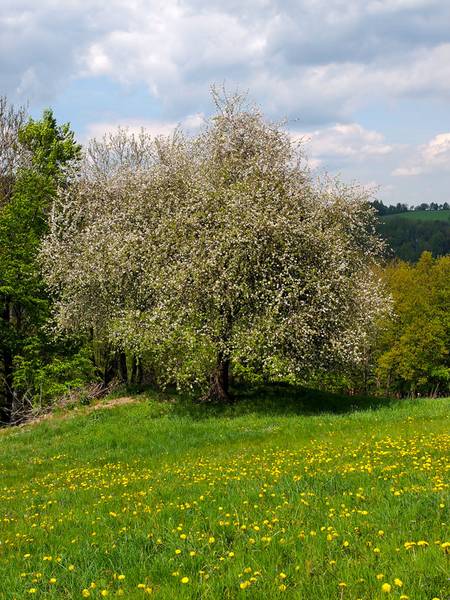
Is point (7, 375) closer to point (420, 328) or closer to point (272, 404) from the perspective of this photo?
point (272, 404)

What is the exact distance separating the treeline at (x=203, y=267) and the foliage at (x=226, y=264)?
76 millimetres

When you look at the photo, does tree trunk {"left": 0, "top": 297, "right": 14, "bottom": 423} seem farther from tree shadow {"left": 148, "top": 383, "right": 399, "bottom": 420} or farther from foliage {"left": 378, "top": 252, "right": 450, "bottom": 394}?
foliage {"left": 378, "top": 252, "right": 450, "bottom": 394}

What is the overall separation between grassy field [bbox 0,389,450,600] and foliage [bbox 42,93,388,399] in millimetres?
5812

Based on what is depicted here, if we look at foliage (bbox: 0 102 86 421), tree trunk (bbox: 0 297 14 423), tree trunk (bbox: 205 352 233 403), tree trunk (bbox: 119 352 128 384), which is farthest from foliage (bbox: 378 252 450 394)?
tree trunk (bbox: 0 297 14 423)

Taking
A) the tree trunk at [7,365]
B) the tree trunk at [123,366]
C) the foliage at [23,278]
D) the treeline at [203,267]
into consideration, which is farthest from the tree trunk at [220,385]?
the tree trunk at [7,365]

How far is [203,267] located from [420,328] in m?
45.2

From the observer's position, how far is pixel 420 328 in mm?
60219

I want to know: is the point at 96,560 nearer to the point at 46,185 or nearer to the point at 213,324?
the point at 213,324

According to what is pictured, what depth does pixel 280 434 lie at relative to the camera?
57.8 feet

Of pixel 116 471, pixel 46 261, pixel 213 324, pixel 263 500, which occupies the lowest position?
pixel 116 471

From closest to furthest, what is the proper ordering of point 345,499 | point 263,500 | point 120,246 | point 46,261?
point 345,499
point 263,500
point 120,246
point 46,261

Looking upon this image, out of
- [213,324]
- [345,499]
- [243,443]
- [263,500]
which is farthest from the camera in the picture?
[213,324]

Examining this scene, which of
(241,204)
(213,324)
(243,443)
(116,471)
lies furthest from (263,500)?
(241,204)

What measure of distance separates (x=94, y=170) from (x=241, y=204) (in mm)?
18012
